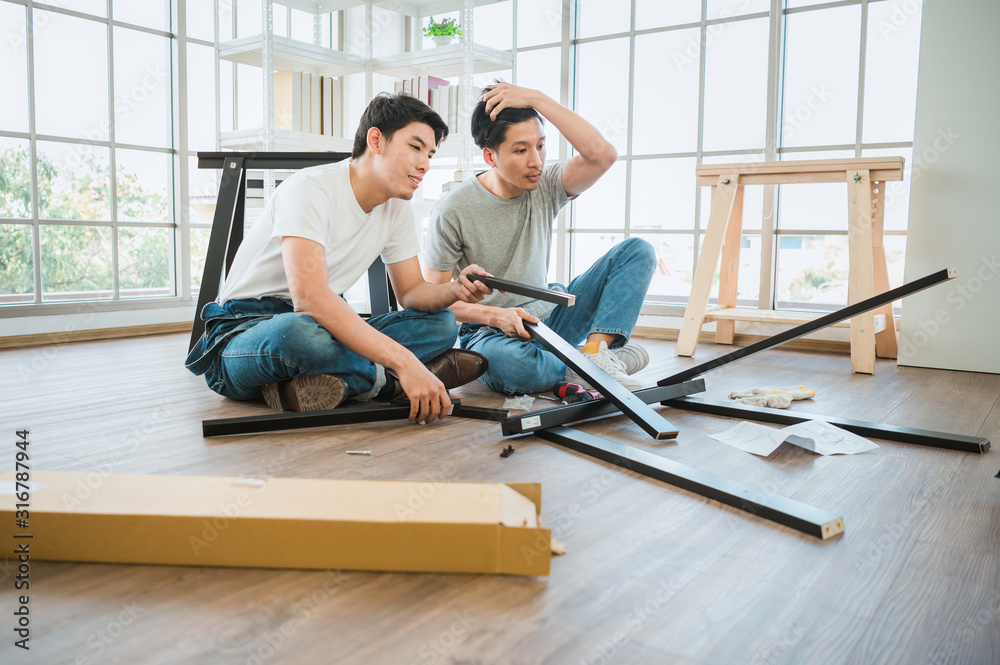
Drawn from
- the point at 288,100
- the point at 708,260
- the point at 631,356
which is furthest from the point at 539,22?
the point at 631,356

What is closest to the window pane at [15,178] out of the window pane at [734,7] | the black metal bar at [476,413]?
the black metal bar at [476,413]

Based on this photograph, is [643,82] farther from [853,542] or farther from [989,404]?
[853,542]

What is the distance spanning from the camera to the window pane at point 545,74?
4102mm

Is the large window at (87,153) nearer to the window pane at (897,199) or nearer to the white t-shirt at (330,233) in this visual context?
the white t-shirt at (330,233)

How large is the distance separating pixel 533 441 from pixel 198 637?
0.90 m

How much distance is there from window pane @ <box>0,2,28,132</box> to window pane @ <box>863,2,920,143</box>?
151 inches

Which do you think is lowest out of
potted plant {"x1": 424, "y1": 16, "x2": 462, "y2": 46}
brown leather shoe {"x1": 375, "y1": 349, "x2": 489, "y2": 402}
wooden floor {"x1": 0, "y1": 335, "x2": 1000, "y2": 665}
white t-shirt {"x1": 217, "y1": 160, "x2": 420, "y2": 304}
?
wooden floor {"x1": 0, "y1": 335, "x2": 1000, "y2": 665}

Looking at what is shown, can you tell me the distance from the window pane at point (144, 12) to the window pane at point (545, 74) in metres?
1.95

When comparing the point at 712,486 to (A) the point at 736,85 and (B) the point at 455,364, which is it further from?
(A) the point at 736,85

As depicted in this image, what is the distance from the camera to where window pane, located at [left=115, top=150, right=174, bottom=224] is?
3.66 meters

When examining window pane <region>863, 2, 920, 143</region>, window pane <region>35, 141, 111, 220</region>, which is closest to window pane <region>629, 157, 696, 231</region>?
window pane <region>863, 2, 920, 143</region>

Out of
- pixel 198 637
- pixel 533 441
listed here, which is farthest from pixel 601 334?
pixel 198 637

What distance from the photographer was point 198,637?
748 mm

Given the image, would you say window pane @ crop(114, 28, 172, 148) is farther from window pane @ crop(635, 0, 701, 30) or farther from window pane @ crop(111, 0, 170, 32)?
window pane @ crop(635, 0, 701, 30)
